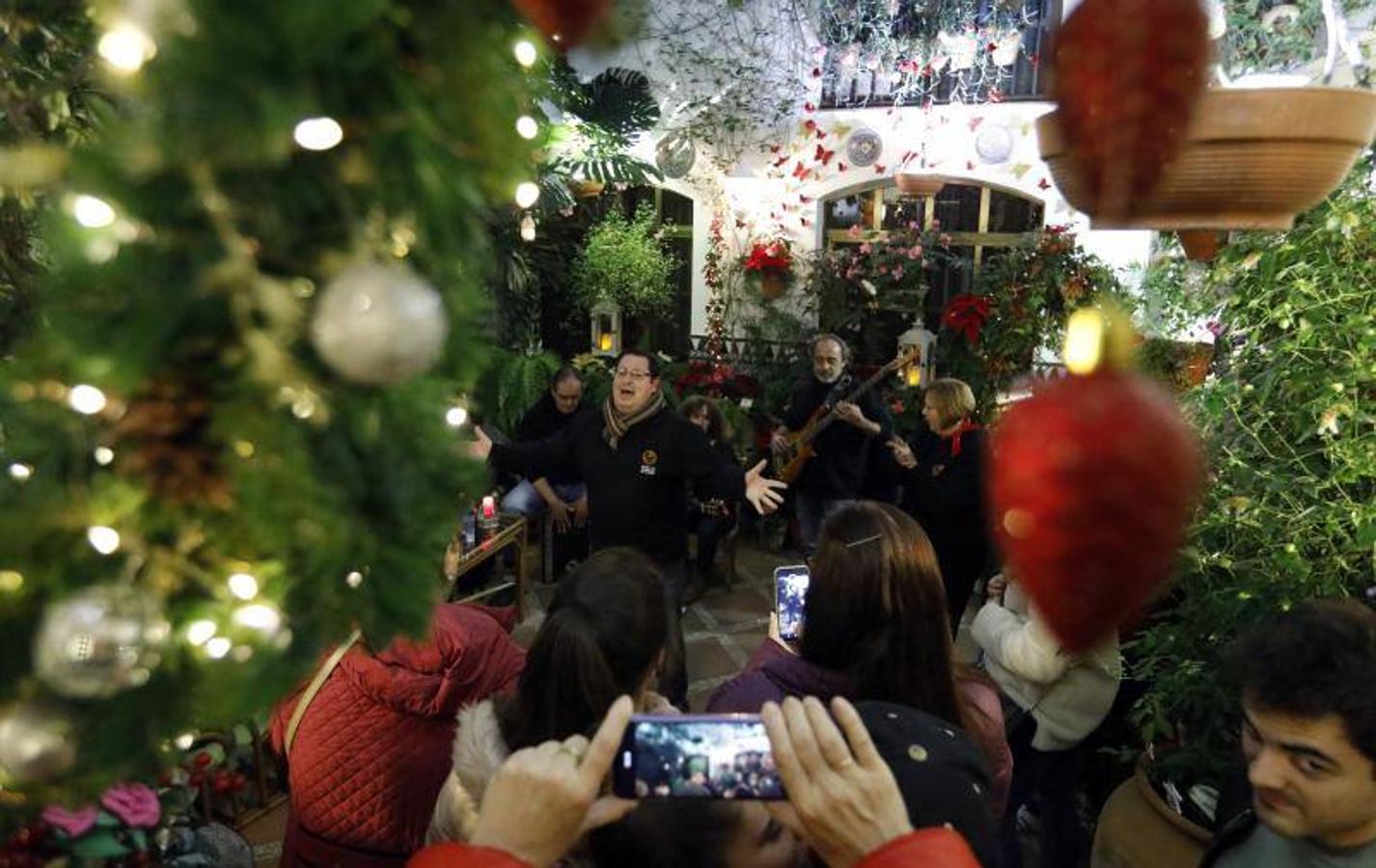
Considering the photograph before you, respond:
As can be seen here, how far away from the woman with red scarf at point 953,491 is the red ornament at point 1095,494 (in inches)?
128

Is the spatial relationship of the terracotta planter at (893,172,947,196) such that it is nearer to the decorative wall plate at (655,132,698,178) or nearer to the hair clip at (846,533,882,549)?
the decorative wall plate at (655,132,698,178)

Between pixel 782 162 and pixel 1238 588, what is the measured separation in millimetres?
6014

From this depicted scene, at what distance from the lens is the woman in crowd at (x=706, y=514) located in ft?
16.3

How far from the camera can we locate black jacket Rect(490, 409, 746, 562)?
340 cm

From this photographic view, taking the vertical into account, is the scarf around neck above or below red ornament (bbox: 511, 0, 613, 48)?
Result: below

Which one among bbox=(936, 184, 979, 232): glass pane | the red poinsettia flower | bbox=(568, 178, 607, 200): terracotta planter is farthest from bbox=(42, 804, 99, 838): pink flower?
bbox=(936, 184, 979, 232): glass pane

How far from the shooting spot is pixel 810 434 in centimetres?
479

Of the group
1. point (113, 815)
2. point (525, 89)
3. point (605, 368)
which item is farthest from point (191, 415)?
point (605, 368)

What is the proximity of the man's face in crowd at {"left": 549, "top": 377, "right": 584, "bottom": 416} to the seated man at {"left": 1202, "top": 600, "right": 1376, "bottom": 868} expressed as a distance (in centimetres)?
385

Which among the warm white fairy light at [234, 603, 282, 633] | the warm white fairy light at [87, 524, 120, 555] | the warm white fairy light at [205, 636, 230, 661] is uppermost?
the warm white fairy light at [87, 524, 120, 555]

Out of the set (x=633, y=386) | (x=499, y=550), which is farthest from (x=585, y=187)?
(x=633, y=386)

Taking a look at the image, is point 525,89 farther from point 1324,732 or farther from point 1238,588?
point 1238,588

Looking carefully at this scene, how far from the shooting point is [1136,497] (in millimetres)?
517

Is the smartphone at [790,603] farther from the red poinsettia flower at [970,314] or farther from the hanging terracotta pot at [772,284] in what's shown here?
the hanging terracotta pot at [772,284]
